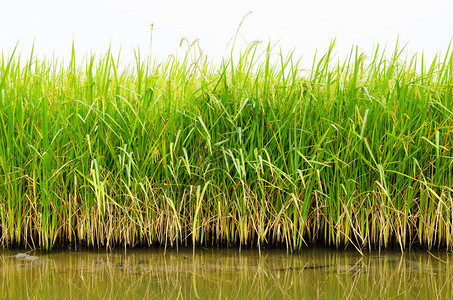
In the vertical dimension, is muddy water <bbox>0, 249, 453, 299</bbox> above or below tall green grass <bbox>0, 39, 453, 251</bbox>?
below

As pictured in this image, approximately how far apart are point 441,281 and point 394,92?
1.50 meters

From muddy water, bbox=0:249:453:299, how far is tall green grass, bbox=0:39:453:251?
0.19 meters

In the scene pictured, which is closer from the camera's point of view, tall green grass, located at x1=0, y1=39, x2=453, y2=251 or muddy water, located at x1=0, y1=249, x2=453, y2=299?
muddy water, located at x1=0, y1=249, x2=453, y2=299

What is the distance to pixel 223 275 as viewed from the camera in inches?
117

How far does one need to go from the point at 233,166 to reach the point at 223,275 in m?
0.93

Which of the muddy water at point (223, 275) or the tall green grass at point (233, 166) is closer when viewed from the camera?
the muddy water at point (223, 275)

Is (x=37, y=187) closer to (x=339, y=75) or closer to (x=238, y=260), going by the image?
(x=238, y=260)

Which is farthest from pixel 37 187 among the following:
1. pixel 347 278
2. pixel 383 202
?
pixel 383 202

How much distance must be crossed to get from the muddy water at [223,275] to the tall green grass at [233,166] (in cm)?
19

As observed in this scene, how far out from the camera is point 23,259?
131 inches

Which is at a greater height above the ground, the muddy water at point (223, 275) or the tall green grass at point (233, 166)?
the tall green grass at point (233, 166)

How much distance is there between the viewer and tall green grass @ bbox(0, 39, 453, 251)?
3.49 metres

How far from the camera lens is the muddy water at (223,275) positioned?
8.86 ft

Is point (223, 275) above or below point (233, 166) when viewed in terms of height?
below
